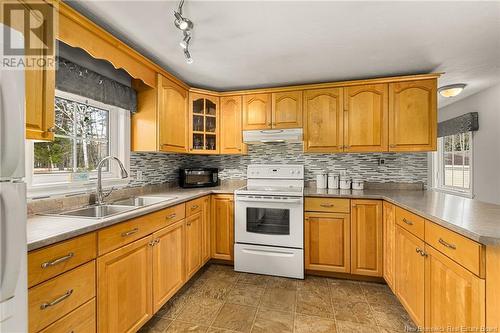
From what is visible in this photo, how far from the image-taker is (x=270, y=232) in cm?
269

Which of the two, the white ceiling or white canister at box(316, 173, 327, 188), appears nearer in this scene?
the white ceiling

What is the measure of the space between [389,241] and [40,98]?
275 cm

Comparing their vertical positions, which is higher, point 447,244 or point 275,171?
point 275,171

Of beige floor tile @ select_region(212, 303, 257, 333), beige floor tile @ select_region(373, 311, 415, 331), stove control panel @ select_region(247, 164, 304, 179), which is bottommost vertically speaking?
beige floor tile @ select_region(373, 311, 415, 331)

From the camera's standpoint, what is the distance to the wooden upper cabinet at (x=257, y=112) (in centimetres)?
303

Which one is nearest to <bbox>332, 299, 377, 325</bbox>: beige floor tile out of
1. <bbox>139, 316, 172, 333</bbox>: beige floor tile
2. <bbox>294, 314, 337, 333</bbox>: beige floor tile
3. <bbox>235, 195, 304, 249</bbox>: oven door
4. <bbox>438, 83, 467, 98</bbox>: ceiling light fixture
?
<bbox>294, 314, 337, 333</bbox>: beige floor tile

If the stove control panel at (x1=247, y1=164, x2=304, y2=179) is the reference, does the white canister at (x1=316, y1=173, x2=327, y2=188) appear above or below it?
below

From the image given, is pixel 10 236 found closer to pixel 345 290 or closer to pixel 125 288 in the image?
pixel 125 288

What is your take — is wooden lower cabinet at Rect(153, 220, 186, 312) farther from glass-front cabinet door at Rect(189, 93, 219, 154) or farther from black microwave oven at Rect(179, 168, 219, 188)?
glass-front cabinet door at Rect(189, 93, 219, 154)

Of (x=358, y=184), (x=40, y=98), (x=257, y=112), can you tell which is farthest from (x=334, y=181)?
(x=40, y=98)

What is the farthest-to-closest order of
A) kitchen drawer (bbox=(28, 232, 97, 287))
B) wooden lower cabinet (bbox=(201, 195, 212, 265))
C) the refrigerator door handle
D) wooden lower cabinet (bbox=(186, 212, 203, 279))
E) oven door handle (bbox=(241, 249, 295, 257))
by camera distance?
wooden lower cabinet (bbox=(201, 195, 212, 265)) → oven door handle (bbox=(241, 249, 295, 257)) → wooden lower cabinet (bbox=(186, 212, 203, 279)) → kitchen drawer (bbox=(28, 232, 97, 287)) → the refrigerator door handle

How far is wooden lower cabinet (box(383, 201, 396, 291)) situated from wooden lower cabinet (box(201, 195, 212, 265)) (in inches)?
72.6

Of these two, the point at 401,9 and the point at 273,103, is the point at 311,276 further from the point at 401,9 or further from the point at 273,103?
the point at 401,9

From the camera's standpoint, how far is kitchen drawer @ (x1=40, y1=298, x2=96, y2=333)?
3.67ft
